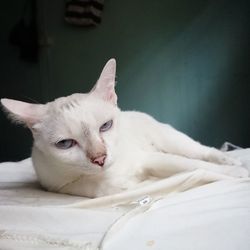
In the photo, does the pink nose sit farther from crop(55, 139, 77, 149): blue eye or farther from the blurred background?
the blurred background

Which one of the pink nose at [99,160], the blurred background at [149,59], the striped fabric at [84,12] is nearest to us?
the pink nose at [99,160]

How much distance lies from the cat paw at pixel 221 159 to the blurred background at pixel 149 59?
1.24 metres

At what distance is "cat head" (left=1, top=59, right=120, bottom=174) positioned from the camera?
0.91m

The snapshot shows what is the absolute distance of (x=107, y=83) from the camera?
1046 millimetres

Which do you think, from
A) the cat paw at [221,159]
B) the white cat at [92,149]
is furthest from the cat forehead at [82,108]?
the cat paw at [221,159]

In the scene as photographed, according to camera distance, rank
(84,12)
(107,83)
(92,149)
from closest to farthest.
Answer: (92,149), (107,83), (84,12)

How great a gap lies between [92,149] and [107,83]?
0.23m

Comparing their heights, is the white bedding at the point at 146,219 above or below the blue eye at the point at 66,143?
below

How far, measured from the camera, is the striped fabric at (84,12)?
271 centimetres

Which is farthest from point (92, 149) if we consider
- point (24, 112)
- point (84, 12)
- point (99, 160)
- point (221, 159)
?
point (84, 12)

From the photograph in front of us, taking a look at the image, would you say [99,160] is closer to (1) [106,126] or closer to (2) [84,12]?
(1) [106,126]

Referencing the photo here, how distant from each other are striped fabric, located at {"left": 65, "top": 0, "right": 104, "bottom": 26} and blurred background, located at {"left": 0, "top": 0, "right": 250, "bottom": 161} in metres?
0.06

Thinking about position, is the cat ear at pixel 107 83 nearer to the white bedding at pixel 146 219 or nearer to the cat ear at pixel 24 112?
the cat ear at pixel 24 112

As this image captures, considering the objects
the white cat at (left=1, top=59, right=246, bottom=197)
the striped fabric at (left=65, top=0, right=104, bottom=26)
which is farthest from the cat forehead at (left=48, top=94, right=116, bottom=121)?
the striped fabric at (left=65, top=0, right=104, bottom=26)
